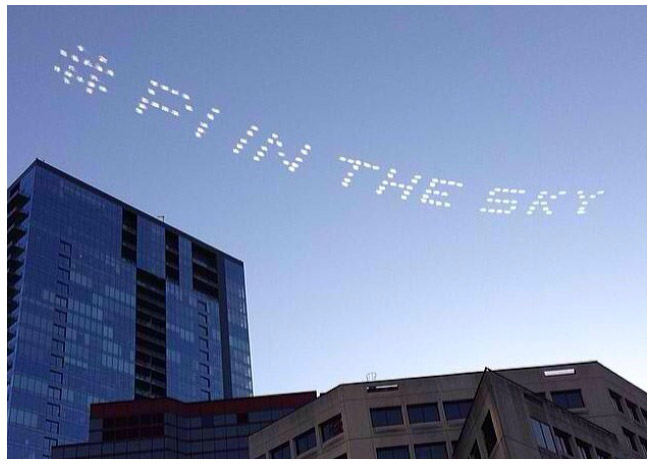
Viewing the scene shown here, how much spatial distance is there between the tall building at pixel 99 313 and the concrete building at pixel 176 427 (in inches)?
402

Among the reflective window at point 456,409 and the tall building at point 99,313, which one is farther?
the tall building at point 99,313

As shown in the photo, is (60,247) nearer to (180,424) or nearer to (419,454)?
(180,424)

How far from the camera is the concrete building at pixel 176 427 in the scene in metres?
123

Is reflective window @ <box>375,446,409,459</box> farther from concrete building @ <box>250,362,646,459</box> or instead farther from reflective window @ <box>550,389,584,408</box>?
reflective window @ <box>550,389,584,408</box>

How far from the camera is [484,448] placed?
1786 inches

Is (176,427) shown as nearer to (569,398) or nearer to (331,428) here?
(331,428)

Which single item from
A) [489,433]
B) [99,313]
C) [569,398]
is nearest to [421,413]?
[569,398]

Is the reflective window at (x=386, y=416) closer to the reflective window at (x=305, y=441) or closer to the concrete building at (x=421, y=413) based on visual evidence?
the concrete building at (x=421, y=413)

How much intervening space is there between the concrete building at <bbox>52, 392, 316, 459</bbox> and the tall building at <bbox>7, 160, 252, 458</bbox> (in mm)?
10200

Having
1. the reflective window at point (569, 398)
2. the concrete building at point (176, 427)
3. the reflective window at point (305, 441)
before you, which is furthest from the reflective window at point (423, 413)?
the concrete building at point (176, 427)

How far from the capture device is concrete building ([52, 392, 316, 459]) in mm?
123438

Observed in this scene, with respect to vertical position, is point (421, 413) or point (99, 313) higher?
Result: point (99, 313)

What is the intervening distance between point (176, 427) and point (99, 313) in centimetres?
3698

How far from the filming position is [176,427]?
5054 inches
